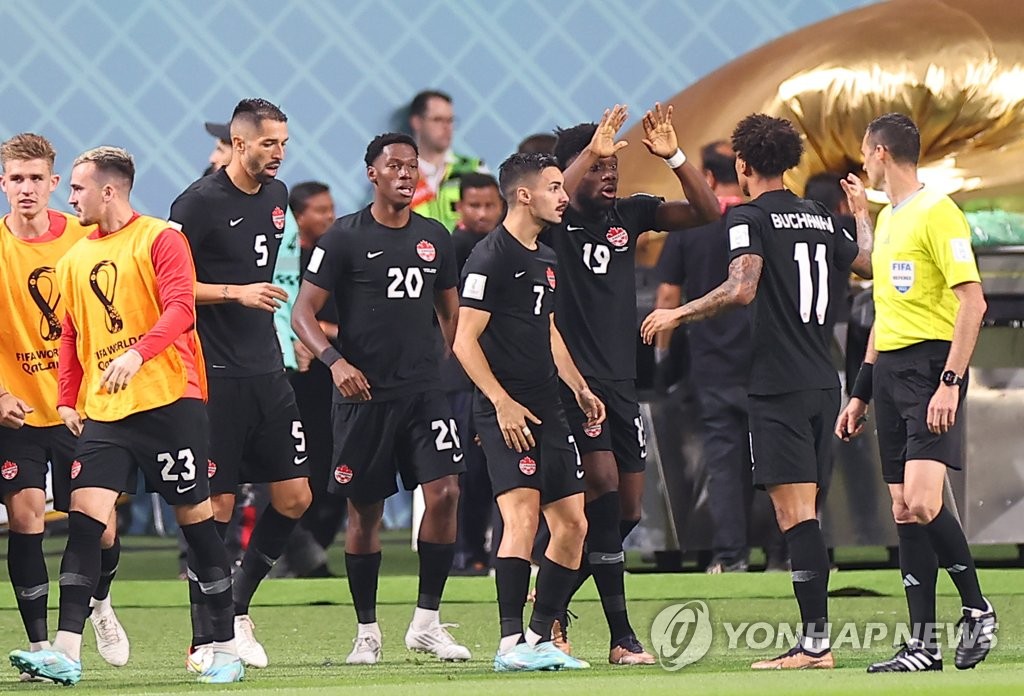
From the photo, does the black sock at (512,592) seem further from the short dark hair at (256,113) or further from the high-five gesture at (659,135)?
the short dark hair at (256,113)

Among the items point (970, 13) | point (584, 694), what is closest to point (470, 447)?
point (970, 13)

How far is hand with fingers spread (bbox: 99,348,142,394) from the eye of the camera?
239 inches

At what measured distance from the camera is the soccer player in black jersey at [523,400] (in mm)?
6746

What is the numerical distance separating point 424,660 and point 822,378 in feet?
5.65

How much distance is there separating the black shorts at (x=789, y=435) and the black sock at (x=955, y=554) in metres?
0.57

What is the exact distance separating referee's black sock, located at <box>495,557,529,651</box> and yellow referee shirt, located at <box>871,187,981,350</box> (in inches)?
55.6

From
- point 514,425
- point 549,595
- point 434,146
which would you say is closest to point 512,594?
point 549,595

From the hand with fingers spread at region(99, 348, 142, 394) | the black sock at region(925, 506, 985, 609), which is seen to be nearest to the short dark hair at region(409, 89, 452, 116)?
the hand with fingers spread at region(99, 348, 142, 394)

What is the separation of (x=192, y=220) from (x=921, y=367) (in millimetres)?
2643

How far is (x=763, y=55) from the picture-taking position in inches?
466

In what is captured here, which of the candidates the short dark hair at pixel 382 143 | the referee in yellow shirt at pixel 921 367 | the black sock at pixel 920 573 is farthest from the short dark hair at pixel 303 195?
the black sock at pixel 920 573

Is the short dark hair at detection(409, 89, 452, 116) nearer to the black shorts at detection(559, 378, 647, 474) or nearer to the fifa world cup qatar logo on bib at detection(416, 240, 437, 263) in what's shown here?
the fifa world cup qatar logo on bib at detection(416, 240, 437, 263)

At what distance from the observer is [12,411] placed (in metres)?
6.84
